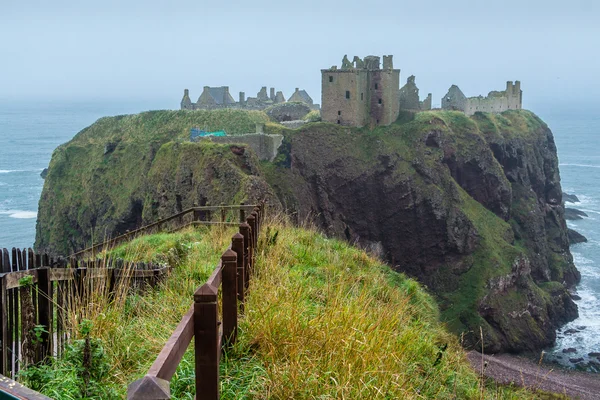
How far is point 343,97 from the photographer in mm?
68812

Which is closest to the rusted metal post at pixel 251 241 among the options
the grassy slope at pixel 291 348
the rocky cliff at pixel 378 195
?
the grassy slope at pixel 291 348

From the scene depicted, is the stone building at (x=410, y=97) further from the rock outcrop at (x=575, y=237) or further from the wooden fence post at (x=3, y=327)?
the wooden fence post at (x=3, y=327)

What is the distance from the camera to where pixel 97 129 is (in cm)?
7869

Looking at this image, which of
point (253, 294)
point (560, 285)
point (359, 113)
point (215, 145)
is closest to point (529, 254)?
point (560, 285)

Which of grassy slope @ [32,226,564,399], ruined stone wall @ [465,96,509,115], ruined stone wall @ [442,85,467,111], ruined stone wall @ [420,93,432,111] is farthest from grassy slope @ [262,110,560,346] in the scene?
grassy slope @ [32,226,564,399]

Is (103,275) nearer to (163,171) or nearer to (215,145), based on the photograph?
(215,145)

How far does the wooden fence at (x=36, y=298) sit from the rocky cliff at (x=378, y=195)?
40.1 m

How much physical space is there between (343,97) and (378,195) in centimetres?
1121

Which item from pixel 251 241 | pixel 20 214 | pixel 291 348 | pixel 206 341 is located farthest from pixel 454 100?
pixel 206 341

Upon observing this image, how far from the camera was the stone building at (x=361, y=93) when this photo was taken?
2711 inches

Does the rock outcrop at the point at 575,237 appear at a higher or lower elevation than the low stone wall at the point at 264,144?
lower

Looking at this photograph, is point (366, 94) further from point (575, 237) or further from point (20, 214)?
point (20, 214)

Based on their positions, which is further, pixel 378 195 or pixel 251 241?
pixel 378 195

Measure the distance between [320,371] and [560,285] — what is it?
71950 millimetres
